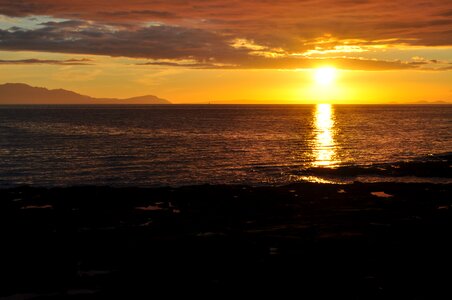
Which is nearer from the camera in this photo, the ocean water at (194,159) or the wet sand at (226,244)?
the wet sand at (226,244)

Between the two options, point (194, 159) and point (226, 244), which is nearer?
point (226, 244)

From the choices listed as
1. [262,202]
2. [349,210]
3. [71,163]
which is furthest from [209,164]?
[349,210]

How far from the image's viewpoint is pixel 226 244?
84.3 ft

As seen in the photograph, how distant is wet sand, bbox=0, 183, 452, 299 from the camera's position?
20469 millimetres

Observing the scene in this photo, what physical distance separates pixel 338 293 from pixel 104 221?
1614 cm

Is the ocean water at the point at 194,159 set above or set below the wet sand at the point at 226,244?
below

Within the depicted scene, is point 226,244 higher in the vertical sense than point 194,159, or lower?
higher

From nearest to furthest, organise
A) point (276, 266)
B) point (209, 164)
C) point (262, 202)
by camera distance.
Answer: point (276, 266), point (262, 202), point (209, 164)

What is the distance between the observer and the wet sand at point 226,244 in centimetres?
2047

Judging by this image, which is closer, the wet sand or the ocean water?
the wet sand

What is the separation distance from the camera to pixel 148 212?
33.5m

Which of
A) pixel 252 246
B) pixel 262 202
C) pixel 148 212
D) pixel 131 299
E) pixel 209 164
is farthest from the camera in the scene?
pixel 209 164

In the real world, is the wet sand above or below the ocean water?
above

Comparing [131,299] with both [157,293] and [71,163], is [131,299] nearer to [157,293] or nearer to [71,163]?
[157,293]
